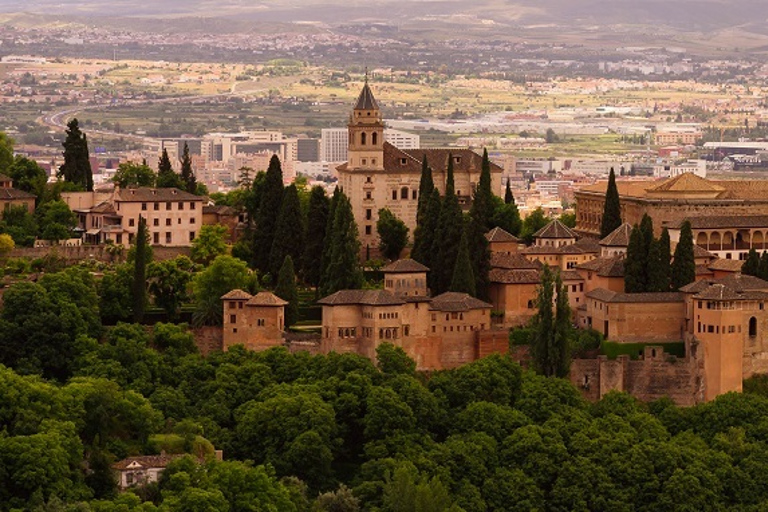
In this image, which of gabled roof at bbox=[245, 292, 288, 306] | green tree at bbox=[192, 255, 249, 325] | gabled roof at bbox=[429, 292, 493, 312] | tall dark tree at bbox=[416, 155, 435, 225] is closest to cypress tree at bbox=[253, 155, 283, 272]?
green tree at bbox=[192, 255, 249, 325]

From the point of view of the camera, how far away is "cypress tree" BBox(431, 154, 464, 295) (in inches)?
2955

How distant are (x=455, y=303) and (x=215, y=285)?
6474 mm

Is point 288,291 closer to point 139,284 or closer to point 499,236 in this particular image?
point 139,284

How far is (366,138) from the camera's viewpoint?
85.2 m

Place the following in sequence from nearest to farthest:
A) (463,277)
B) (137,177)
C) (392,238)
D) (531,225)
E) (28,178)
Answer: (463,277) → (392,238) → (28,178) → (531,225) → (137,177)

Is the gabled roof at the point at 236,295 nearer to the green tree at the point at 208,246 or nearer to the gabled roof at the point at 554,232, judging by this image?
the green tree at the point at 208,246

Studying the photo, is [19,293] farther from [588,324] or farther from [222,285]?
[588,324]

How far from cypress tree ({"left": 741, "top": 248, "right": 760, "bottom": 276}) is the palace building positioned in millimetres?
11717

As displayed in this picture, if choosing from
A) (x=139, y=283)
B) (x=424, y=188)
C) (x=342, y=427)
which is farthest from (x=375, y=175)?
(x=342, y=427)

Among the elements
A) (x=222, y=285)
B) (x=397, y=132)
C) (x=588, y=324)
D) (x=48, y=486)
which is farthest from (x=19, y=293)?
(x=397, y=132)

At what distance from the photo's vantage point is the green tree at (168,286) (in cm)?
7331

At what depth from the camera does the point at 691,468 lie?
220 ft

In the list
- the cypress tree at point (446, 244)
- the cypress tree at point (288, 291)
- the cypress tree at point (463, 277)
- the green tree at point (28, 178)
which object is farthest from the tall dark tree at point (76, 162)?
the cypress tree at point (463, 277)

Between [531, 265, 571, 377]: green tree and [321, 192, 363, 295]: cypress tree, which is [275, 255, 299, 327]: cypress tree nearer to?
[321, 192, 363, 295]: cypress tree
